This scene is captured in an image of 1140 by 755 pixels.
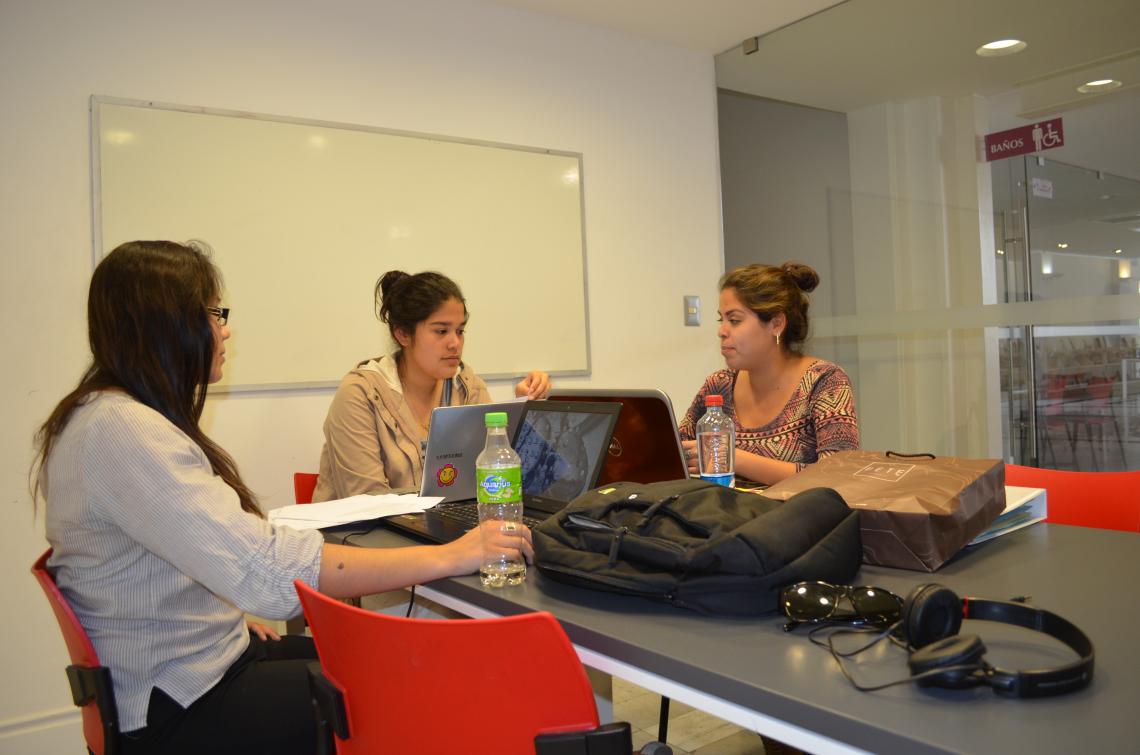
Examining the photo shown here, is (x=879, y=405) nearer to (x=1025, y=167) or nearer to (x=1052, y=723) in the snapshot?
(x=1025, y=167)

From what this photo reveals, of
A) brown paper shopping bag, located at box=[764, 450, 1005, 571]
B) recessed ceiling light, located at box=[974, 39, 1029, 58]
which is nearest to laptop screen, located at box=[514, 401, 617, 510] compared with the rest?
brown paper shopping bag, located at box=[764, 450, 1005, 571]

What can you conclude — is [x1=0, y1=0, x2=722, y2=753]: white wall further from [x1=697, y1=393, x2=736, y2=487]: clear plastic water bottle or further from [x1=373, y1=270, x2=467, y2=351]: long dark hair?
[x1=697, y1=393, x2=736, y2=487]: clear plastic water bottle

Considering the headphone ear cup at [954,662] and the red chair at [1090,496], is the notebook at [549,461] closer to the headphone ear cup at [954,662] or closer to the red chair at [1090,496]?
the headphone ear cup at [954,662]

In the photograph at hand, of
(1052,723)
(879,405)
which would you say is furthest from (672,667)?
(879,405)

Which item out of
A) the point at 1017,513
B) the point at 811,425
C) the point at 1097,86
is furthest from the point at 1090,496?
the point at 1097,86

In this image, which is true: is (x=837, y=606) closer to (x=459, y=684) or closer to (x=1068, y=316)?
→ (x=459, y=684)

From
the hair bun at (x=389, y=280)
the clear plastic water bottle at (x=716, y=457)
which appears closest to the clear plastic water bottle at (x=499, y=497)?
the clear plastic water bottle at (x=716, y=457)

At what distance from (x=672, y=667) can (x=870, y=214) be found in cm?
354

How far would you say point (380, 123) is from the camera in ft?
11.1

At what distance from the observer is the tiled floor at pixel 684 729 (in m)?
2.47

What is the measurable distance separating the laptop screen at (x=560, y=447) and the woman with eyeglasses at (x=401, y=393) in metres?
0.67

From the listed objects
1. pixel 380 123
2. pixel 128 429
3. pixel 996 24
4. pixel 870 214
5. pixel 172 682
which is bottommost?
pixel 172 682

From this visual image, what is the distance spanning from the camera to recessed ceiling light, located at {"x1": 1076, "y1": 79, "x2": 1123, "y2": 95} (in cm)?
301

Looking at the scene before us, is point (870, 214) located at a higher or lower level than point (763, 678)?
higher
